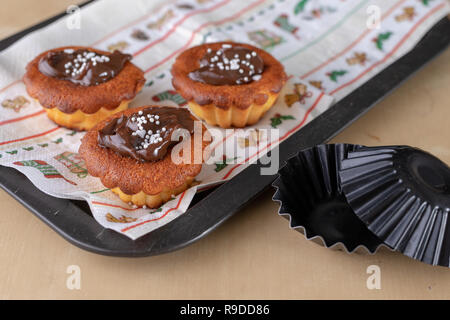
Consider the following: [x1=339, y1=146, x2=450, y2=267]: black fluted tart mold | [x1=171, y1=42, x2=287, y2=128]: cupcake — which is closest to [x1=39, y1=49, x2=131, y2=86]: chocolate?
[x1=171, y1=42, x2=287, y2=128]: cupcake

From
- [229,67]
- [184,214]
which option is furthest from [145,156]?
[229,67]

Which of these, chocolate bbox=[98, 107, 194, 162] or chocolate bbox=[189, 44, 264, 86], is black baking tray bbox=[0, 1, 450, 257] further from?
chocolate bbox=[189, 44, 264, 86]

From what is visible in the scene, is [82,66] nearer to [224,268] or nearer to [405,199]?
[224,268]

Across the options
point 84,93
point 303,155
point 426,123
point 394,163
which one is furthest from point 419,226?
point 84,93

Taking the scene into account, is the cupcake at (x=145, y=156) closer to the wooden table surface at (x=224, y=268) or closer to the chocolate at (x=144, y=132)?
the chocolate at (x=144, y=132)

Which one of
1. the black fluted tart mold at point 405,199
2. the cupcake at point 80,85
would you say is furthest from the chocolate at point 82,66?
the black fluted tart mold at point 405,199
